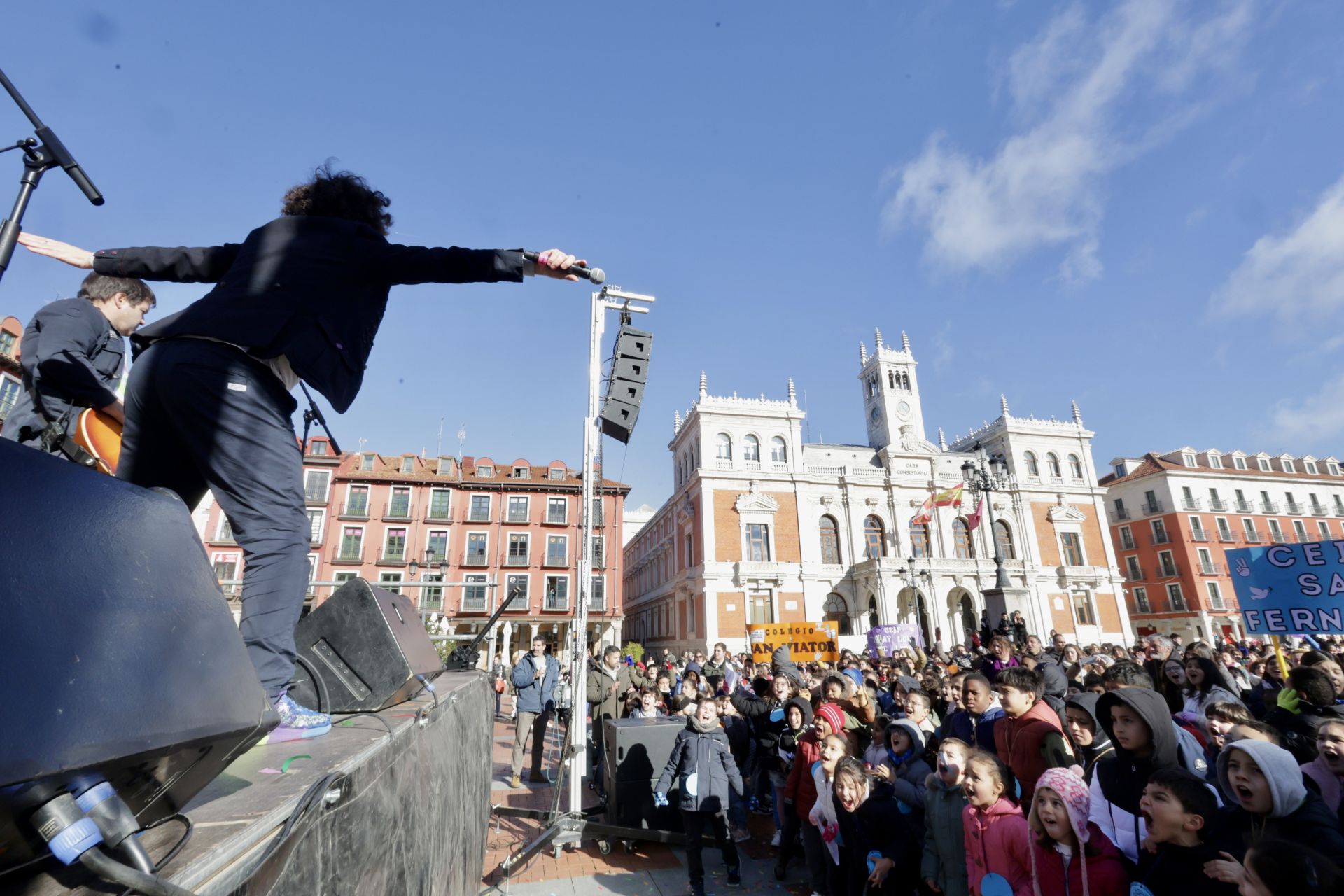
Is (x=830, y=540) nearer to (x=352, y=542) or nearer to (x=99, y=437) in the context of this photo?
(x=352, y=542)

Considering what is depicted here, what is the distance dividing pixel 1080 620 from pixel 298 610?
43998 mm

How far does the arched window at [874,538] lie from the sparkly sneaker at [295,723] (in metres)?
36.4

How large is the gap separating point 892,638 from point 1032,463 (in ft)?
90.3

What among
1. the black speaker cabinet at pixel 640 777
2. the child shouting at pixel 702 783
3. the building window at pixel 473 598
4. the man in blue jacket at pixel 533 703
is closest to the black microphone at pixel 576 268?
the child shouting at pixel 702 783

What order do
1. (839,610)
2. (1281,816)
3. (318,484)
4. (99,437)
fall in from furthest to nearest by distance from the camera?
(839,610) < (318,484) < (1281,816) < (99,437)

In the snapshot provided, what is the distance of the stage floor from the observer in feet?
2.27

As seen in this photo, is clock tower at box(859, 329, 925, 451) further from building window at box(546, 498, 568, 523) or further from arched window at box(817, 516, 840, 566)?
building window at box(546, 498, 568, 523)

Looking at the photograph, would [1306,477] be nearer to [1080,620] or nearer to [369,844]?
[1080,620]

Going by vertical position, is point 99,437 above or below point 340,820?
above

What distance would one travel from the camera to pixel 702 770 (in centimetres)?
579

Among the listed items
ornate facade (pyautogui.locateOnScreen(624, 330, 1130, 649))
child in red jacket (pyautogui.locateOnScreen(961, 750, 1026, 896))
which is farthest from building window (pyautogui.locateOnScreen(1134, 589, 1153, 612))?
child in red jacket (pyautogui.locateOnScreen(961, 750, 1026, 896))

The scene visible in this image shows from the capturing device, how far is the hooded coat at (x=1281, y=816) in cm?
270

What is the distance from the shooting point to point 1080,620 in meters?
37.0

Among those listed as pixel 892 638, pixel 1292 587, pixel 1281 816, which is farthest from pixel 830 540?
pixel 1281 816
